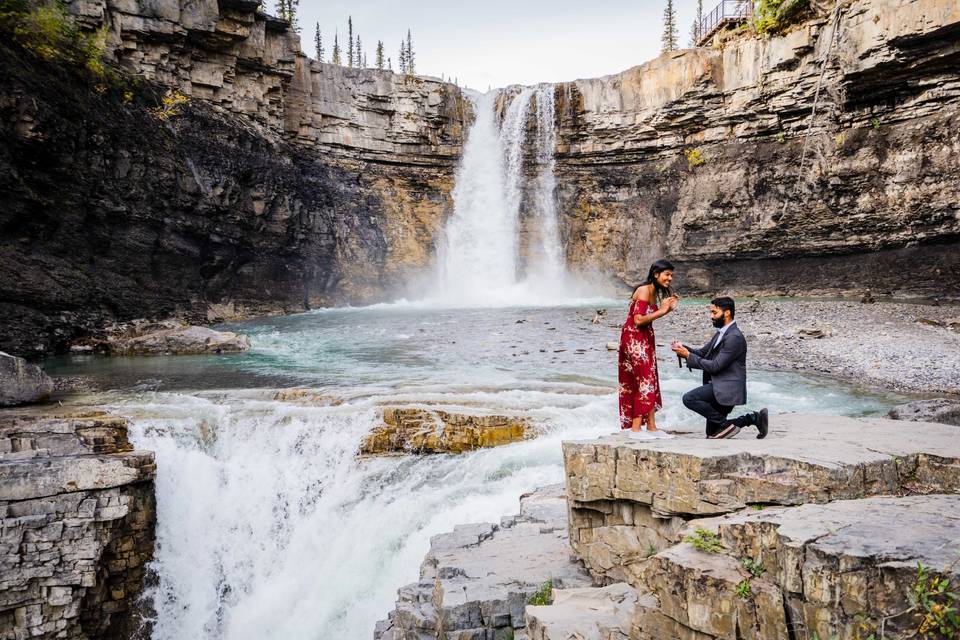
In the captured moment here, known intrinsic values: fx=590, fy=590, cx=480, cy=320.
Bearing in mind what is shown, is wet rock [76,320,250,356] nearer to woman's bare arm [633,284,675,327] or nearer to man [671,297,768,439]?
woman's bare arm [633,284,675,327]

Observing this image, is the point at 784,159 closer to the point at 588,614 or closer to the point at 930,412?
the point at 930,412

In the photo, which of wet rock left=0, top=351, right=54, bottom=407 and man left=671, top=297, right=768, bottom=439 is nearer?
man left=671, top=297, right=768, bottom=439

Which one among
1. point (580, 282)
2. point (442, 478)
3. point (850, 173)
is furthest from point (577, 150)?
point (442, 478)

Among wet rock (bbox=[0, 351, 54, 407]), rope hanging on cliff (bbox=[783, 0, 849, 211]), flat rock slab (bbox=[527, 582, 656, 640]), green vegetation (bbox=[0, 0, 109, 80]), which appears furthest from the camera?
rope hanging on cliff (bbox=[783, 0, 849, 211])

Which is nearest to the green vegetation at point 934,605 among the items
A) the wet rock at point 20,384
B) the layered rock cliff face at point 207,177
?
the wet rock at point 20,384

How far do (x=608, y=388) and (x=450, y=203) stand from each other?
2514 centimetres

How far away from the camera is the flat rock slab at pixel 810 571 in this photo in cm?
273

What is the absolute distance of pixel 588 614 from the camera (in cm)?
404

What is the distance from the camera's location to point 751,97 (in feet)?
90.7

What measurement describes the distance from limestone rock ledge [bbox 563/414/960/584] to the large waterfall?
29.1 meters

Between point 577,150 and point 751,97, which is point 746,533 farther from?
point 577,150

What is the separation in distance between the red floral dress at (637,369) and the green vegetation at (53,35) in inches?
823

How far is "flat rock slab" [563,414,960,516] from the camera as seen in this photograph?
4242mm

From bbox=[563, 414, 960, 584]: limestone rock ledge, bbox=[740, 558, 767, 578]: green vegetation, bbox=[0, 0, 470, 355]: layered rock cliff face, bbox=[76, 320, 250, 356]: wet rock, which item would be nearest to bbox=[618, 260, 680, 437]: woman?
bbox=[563, 414, 960, 584]: limestone rock ledge
